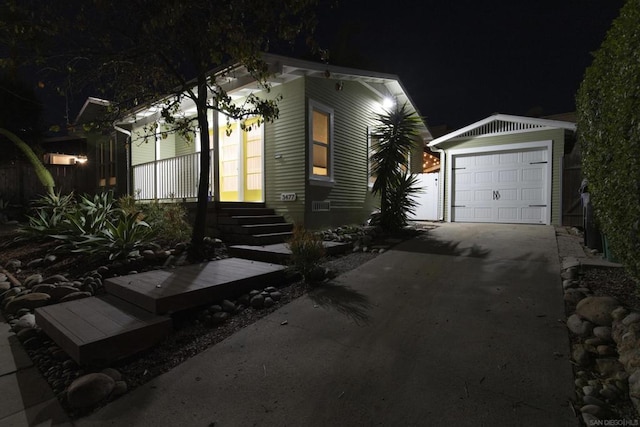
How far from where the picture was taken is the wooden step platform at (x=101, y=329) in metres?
2.10

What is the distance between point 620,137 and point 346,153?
6.03 metres

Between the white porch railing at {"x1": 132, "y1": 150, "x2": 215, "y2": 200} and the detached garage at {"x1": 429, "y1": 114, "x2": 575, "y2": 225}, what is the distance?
7501 millimetres

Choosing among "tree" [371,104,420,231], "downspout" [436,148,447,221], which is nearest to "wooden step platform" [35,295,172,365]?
"tree" [371,104,420,231]

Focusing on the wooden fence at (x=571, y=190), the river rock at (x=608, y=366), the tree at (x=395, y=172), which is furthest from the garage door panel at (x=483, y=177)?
the river rock at (x=608, y=366)

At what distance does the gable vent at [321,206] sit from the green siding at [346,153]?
77 millimetres

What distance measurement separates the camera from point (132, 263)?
4.25 m

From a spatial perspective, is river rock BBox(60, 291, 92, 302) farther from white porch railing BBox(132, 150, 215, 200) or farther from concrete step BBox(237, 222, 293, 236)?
white porch railing BBox(132, 150, 215, 200)

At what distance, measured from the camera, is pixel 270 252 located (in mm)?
4680

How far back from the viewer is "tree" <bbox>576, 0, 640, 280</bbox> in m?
2.16

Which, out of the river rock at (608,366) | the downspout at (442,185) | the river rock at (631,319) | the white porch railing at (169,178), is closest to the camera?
the river rock at (608,366)

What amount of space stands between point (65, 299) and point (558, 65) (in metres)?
22.4

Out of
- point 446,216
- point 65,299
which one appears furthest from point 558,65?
point 65,299

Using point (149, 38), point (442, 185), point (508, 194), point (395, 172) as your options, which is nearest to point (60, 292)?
point (149, 38)

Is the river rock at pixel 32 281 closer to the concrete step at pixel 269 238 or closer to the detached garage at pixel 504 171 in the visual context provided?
the concrete step at pixel 269 238
